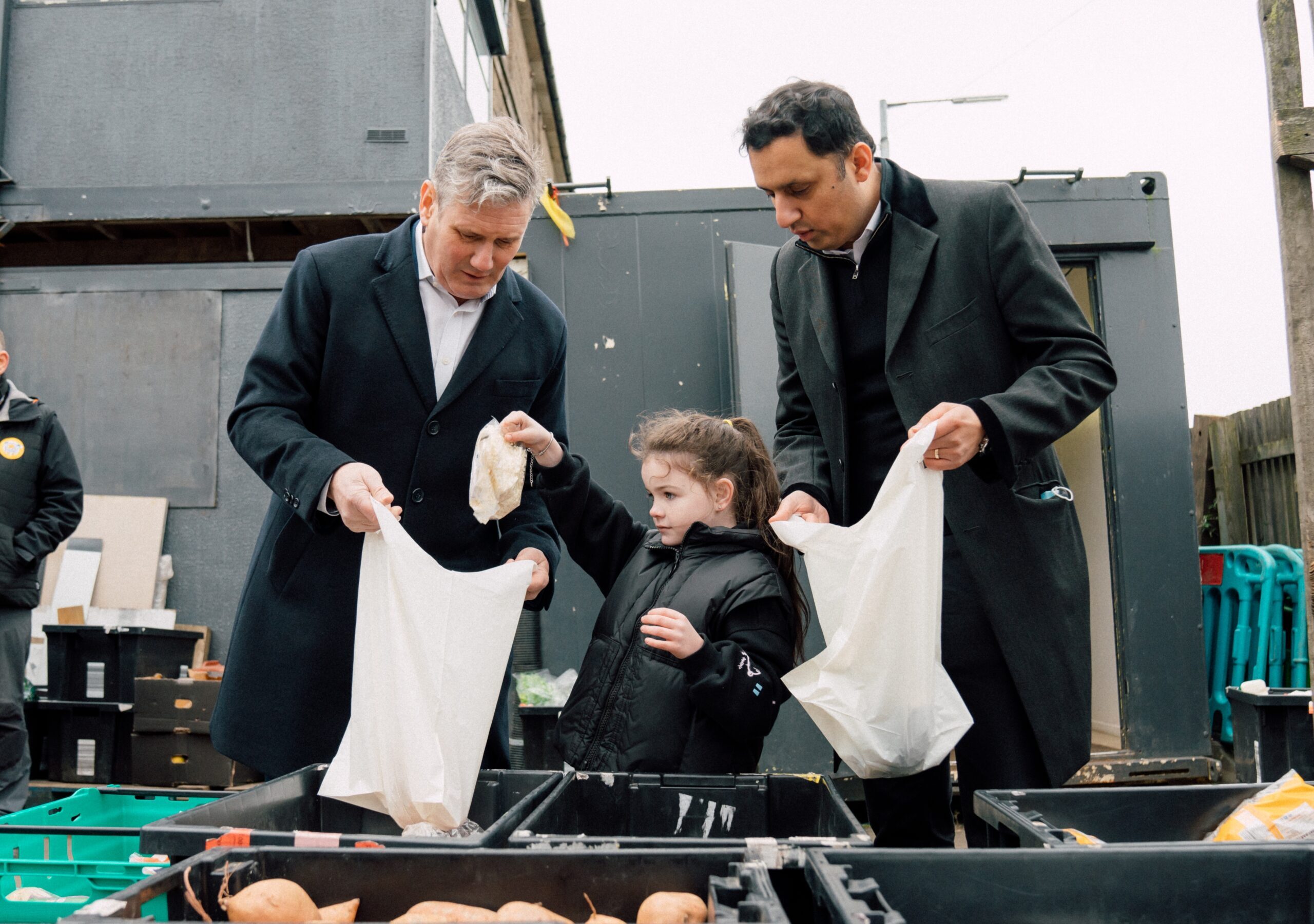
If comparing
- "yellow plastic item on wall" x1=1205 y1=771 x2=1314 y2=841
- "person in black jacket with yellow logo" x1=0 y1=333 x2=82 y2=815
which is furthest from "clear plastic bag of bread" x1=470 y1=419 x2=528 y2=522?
"person in black jacket with yellow logo" x1=0 y1=333 x2=82 y2=815

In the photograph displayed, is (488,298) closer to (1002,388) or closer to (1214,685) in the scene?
(1002,388)

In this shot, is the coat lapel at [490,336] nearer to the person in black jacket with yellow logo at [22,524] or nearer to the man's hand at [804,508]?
the man's hand at [804,508]

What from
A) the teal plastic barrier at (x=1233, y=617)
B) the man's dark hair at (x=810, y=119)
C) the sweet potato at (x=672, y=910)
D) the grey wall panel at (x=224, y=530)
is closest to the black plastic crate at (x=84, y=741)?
the grey wall panel at (x=224, y=530)

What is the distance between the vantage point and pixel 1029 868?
1.06 metres

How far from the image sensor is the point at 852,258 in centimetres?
191

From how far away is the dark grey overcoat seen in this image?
5.45 feet

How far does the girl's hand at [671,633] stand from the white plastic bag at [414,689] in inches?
13.8

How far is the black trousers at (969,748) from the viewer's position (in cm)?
171

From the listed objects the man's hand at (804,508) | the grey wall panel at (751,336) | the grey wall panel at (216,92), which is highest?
the grey wall panel at (216,92)

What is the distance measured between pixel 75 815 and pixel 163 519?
406 cm

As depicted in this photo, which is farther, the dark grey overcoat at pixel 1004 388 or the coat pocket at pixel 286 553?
the coat pocket at pixel 286 553

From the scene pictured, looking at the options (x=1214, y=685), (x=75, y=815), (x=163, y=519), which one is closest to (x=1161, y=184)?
(x=1214, y=685)

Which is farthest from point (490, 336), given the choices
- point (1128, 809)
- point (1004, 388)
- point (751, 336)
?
point (751, 336)

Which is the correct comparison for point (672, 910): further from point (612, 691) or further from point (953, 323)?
point (953, 323)
